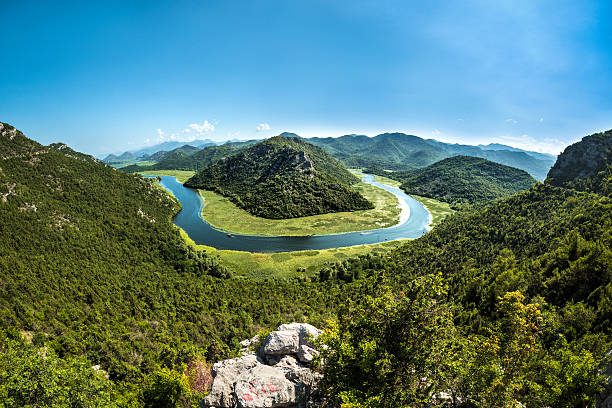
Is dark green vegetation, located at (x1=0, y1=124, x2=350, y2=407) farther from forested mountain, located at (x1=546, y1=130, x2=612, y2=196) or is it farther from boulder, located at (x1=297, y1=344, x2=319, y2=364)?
forested mountain, located at (x1=546, y1=130, x2=612, y2=196)

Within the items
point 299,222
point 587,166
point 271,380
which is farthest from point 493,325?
point 587,166

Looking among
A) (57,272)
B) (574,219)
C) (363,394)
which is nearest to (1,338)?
(57,272)

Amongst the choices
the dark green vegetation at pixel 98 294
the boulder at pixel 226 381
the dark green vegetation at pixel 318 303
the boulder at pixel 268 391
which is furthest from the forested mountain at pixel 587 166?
the boulder at pixel 226 381

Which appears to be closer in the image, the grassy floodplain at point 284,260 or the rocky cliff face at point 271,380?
the rocky cliff face at point 271,380

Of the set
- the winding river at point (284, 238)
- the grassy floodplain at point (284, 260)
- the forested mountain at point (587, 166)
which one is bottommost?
the grassy floodplain at point (284, 260)

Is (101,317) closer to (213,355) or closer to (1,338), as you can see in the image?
(1,338)

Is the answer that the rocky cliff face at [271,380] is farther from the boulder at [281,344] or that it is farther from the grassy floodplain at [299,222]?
the grassy floodplain at [299,222]

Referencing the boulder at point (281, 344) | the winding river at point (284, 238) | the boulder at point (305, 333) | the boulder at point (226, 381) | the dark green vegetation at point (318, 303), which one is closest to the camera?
the dark green vegetation at point (318, 303)

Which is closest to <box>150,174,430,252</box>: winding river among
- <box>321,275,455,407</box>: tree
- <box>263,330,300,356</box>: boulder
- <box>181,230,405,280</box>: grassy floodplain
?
<box>181,230,405,280</box>: grassy floodplain
